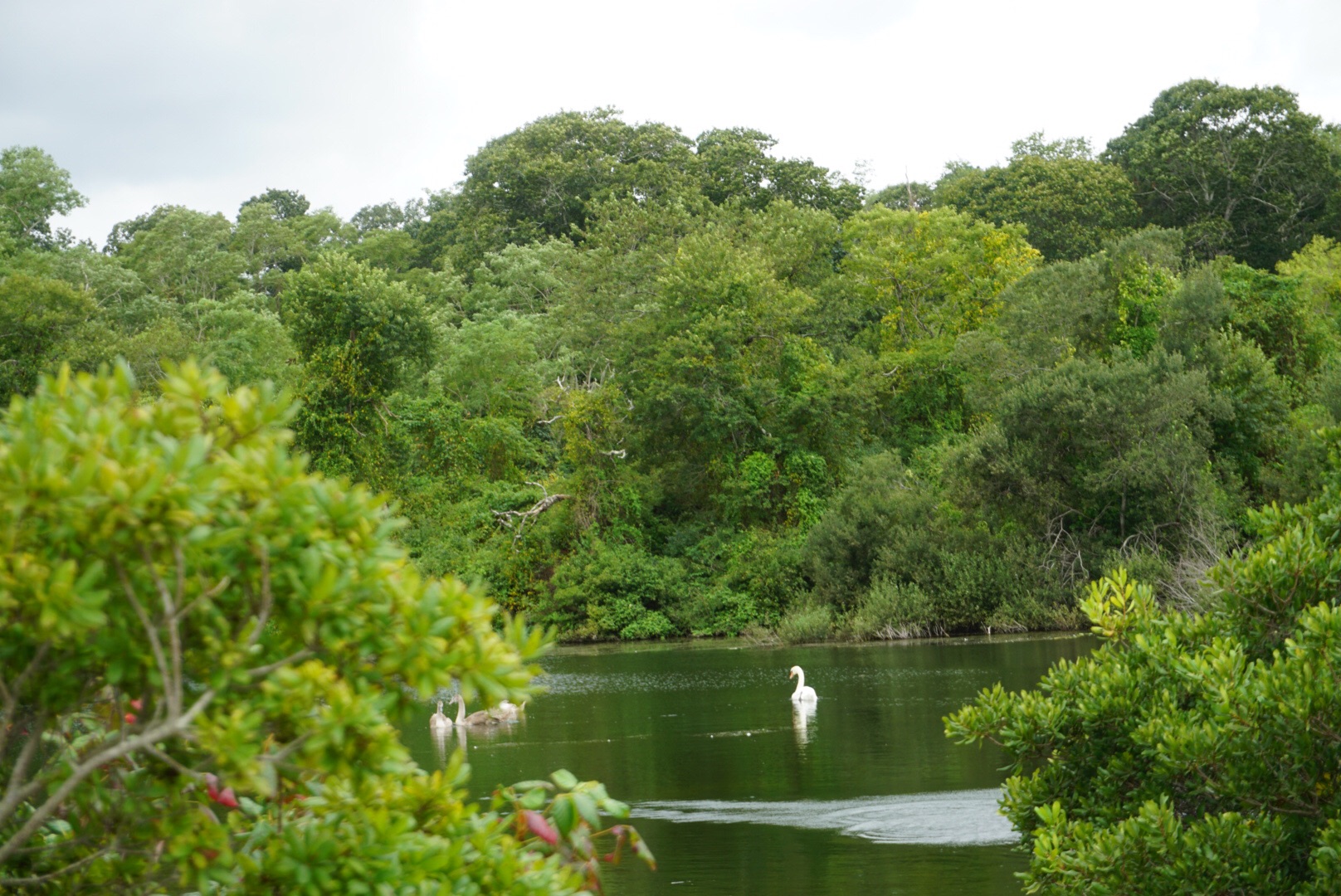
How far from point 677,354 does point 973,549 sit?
10872 mm

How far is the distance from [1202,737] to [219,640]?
421 centimetres

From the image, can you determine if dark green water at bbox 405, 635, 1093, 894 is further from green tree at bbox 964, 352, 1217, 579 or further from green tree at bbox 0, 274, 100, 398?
green tree at bbox 0, 274, 100, 398

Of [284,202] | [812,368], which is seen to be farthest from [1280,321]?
[284,202]

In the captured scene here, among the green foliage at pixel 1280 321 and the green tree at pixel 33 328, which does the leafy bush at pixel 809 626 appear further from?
the green tree at pixel 33 328

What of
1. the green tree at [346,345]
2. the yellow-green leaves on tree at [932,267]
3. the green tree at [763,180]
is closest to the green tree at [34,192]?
the green tree at [346,345]

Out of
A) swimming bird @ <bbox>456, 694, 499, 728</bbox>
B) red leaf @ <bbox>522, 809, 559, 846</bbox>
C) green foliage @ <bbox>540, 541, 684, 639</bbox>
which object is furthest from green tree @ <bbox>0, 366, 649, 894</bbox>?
green foliage @ <bbox>540, 541, 684, 639</bbox>

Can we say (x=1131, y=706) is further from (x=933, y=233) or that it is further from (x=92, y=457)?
(x=933, y=233)

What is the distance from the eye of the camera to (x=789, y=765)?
1661cm

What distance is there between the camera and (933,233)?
45.0m

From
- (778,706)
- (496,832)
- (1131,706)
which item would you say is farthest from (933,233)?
(496,832)

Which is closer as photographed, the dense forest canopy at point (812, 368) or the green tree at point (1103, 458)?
the green tree at point (1103, 458)

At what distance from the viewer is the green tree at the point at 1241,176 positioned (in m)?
49.8

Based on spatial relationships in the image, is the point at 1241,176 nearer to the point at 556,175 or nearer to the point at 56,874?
the point at 556,175

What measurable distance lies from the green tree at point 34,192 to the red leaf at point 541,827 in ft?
182
